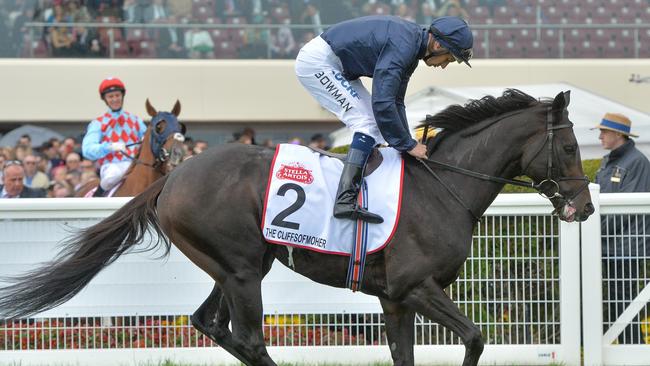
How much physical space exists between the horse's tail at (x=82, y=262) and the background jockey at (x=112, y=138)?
3.13 m

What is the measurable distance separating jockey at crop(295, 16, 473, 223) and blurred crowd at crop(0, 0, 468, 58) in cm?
987

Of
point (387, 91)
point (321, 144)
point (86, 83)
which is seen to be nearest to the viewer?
point (387, 91)

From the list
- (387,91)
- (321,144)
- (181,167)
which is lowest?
(321,144)

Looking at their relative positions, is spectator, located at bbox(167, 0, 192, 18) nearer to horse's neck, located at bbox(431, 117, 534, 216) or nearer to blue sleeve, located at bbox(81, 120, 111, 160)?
blue sleeve, located at bbox(81, 120, 111, 160)

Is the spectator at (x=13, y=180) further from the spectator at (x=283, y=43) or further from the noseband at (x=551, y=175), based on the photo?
the spectator at (x=283, y=43)

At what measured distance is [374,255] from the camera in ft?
15.9

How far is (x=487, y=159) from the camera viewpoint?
16.3ft

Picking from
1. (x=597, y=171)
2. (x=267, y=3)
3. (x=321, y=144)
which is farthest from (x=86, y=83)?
(x=597, y=171)

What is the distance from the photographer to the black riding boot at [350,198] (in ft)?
15.6

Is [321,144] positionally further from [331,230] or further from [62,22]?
[331,230]

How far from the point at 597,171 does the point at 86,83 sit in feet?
31.2

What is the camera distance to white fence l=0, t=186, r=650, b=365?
→ 6082 mm

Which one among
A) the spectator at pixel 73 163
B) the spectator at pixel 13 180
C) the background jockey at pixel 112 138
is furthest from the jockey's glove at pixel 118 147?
the spectator at pixel 73 163

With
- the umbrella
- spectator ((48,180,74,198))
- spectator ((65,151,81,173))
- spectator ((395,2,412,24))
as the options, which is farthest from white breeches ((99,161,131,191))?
spectator ((395,2,412,24))
